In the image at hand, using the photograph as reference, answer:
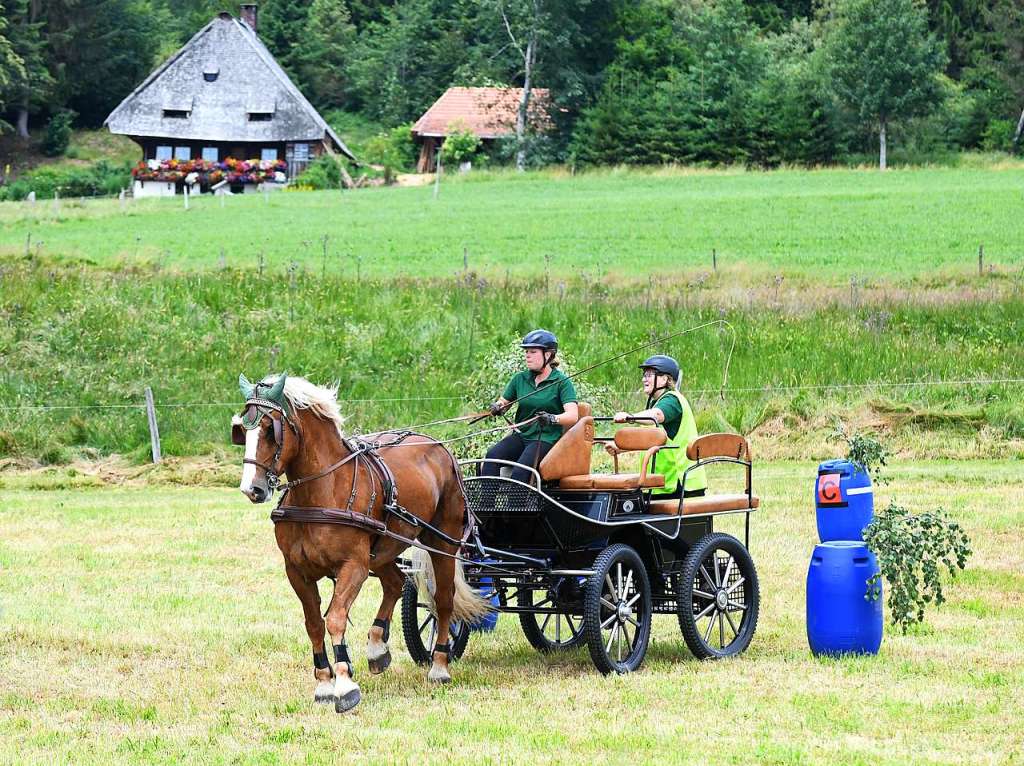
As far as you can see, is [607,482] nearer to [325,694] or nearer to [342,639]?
[342,639]

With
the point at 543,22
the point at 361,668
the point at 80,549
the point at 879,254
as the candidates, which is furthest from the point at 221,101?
the point at 361,668

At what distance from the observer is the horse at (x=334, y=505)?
8.79 m

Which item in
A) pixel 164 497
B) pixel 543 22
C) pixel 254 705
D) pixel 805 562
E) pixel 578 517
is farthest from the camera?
pixel 543 22

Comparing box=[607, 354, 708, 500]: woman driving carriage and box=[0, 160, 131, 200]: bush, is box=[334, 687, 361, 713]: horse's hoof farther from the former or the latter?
box=[0, 160, 131, 200]: bush

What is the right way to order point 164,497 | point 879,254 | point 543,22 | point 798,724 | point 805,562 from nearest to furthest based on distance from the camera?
point 798,724, point 805,562, point 164,497, point 879,254, point 543,22

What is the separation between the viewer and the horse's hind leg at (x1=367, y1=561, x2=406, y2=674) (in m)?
9.84

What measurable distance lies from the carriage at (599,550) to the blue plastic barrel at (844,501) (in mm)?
640

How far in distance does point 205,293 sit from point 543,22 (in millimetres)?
43440

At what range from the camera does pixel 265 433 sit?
875 cm

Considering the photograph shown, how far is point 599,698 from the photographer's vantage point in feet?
29.9

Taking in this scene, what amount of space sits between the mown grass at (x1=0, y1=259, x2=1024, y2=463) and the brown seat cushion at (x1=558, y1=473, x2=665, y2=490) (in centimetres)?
1098

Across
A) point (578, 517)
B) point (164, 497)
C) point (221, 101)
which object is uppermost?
point (221, 101)

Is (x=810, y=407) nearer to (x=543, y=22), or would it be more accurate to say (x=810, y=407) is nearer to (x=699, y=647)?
(x=699, y=647)

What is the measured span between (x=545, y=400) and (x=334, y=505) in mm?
2132
